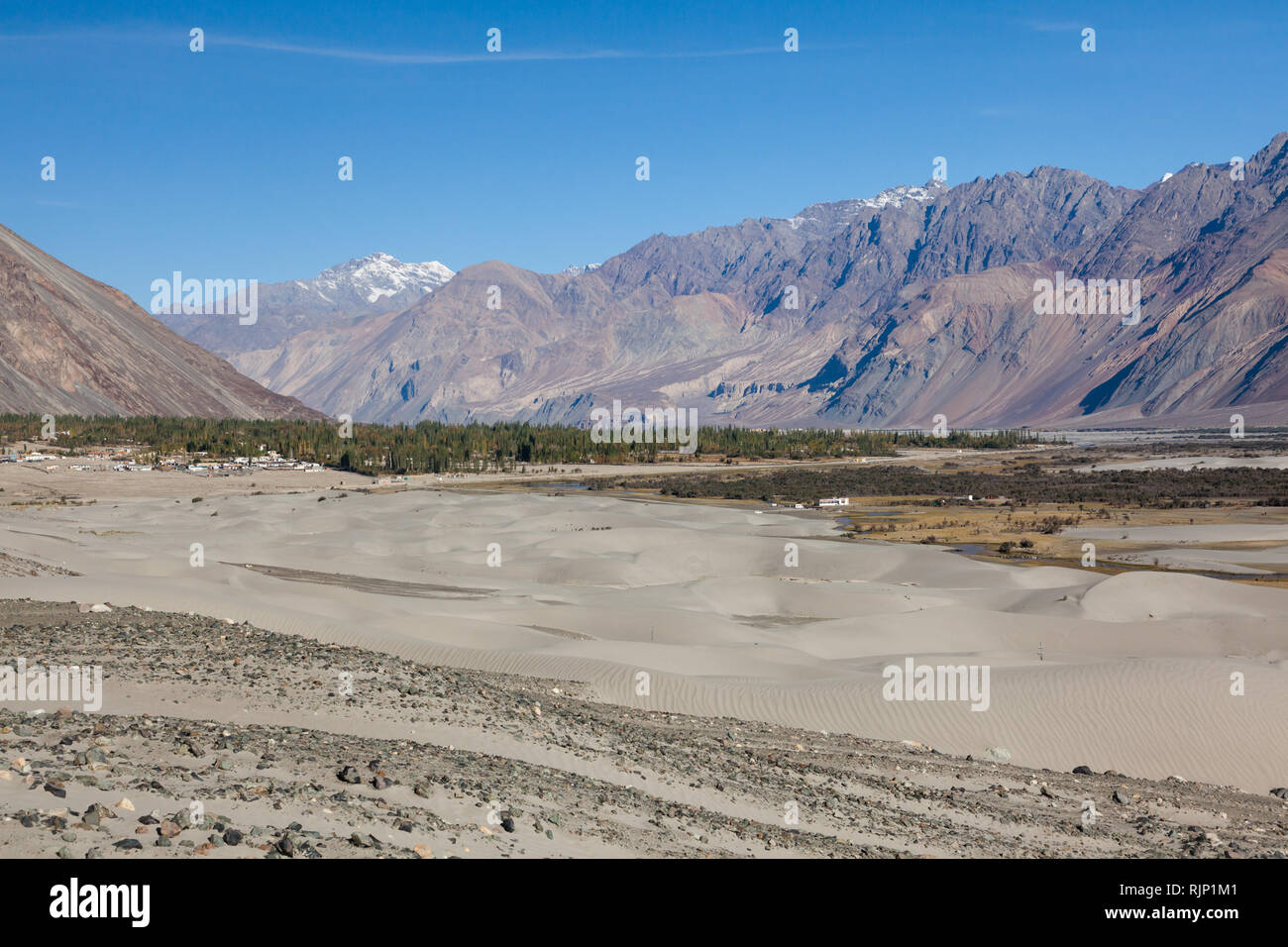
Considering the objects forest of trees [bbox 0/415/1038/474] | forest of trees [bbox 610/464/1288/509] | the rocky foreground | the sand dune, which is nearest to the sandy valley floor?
the sand dune

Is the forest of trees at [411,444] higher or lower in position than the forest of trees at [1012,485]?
higher

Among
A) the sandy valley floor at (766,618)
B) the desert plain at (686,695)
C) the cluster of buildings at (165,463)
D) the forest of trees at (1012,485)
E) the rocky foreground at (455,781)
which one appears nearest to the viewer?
the rocky foreground at (455,781)

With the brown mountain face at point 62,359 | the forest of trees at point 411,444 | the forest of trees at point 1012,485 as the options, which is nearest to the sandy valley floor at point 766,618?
the forest of trees at point 1012,485

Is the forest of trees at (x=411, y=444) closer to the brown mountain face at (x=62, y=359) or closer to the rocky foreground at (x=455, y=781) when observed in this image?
the brown mountain face at (x=62, y=359)

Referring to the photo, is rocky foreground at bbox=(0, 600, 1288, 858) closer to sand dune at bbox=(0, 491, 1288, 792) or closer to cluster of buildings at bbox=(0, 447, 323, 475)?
sand dune at bbox=(0, 491, 1288, 792)
